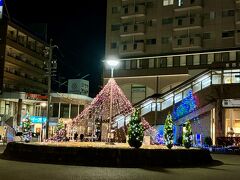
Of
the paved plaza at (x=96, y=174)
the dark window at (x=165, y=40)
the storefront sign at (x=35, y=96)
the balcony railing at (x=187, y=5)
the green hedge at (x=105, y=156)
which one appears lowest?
the paved plaza at (x=96, y=174)

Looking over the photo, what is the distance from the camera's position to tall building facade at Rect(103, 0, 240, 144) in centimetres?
3891

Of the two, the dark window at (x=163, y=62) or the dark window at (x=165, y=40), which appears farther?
the dark window at (x=165, y=40)

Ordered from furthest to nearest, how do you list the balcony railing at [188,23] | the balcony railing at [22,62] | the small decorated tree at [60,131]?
the balcony railing at [22,62]
the balcony railing at [188,23]
the small decorated tree at [60,131]

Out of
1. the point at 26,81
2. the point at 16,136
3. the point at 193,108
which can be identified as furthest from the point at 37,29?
the point at 193,108

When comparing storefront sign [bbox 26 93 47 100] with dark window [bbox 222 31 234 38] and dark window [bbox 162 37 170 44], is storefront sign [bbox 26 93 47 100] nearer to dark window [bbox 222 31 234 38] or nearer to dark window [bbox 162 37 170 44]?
dark window [bbox 162 37 170 44]

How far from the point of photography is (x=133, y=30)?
60.7m

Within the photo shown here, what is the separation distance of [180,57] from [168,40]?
5.76 metres

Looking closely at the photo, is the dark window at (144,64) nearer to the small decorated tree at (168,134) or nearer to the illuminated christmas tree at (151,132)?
the illuminated christmas tree at (151,132)

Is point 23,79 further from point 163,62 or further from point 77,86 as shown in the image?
point 163,62

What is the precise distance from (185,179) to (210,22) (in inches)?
1706

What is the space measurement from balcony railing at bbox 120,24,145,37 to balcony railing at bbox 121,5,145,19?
1.61 m

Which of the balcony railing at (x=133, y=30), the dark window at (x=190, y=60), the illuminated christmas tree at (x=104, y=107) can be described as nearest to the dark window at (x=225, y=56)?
the dark window at (x=190, y=60)

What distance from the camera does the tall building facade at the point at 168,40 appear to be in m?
52.8

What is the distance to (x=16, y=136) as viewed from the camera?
41844 millimetres
